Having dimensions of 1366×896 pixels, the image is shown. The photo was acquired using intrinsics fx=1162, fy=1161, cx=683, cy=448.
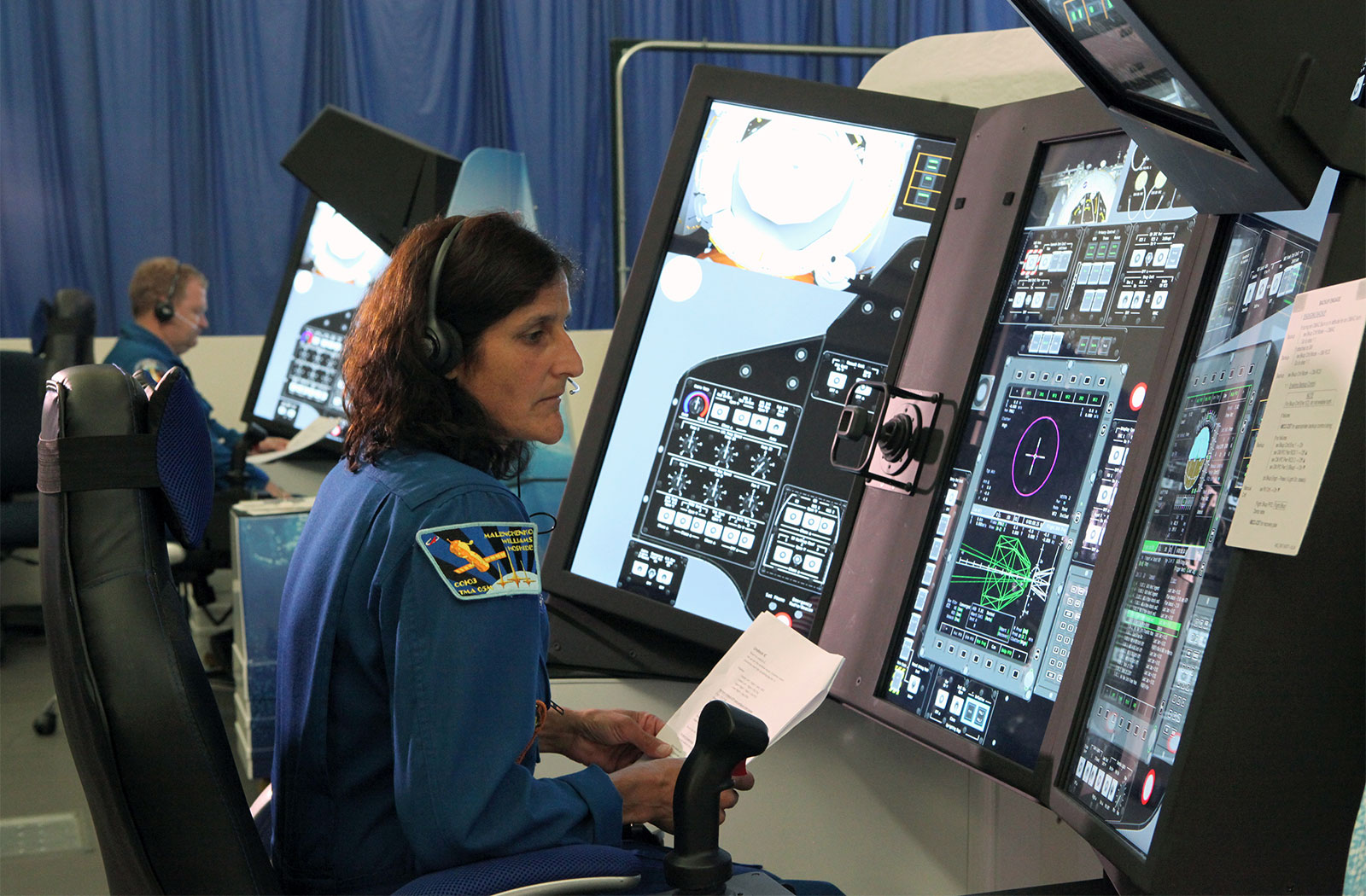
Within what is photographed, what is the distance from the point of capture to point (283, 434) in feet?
12.1

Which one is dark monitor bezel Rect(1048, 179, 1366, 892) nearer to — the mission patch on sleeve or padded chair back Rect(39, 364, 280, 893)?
the mission patch on sleeve

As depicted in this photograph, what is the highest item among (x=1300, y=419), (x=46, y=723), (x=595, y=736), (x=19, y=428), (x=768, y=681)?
(x=1300, y=419)

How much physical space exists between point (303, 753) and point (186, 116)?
12.4ft

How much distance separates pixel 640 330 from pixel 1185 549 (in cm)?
94

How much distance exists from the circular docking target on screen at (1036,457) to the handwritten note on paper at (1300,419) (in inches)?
12.2

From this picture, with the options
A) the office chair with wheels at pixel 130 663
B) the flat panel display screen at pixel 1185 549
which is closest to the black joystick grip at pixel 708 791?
the office chair with wheels at pixel 130 663

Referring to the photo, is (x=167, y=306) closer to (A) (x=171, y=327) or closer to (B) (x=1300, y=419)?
(A) (x=171, y=327)

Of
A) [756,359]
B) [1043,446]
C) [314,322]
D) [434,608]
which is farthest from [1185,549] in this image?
[314,322]

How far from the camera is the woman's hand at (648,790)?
1.14m

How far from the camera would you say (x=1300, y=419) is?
0.80 m

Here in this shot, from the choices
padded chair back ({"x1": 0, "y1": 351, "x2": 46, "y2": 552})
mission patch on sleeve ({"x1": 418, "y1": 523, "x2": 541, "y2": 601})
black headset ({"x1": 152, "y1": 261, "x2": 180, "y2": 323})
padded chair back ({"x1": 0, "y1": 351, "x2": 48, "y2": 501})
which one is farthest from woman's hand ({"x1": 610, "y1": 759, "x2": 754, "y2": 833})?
black headset ({"x1": 152, "y1": 261, "x2": 180, "y2": 323})

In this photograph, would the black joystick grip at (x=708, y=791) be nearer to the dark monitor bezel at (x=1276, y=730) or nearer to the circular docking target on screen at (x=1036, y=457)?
the dark monitor bezel at (x=1276, y=730)

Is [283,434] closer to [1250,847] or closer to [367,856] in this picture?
[367,856]

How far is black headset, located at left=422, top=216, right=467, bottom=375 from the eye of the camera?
1086 mm
